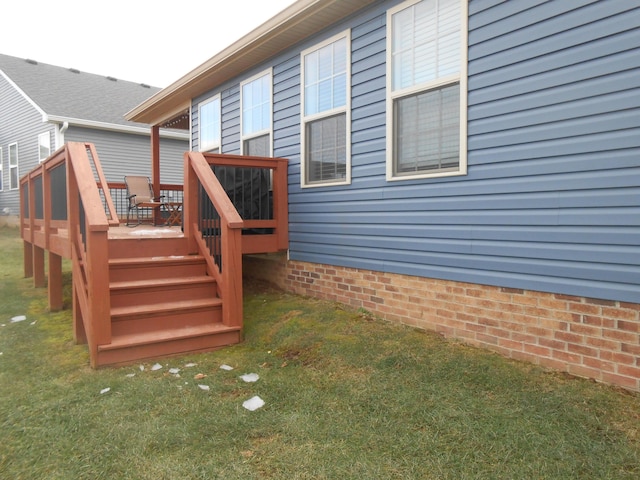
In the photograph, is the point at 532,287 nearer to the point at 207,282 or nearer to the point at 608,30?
the point at 608,30

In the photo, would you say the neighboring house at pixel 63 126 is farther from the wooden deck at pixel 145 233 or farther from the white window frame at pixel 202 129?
the wooden deck at pixel 145 233

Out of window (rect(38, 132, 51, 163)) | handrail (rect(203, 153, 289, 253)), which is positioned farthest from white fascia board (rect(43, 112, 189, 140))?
handrail (rect(203, 153, 289, 253))

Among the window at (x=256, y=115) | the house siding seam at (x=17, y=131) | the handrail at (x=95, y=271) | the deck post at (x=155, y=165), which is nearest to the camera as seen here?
the handrail at (x=95, y=271)

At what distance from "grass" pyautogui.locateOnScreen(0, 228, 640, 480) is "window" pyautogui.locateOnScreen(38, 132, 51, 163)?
11.5 metres

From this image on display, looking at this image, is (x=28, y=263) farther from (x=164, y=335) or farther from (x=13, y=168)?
(x=13, y=168)

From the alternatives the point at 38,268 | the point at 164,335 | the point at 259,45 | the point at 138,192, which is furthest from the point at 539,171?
the point at 138,192

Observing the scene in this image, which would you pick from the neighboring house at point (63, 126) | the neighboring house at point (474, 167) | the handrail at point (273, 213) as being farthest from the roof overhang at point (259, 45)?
the neighboring house at point (63, 126)

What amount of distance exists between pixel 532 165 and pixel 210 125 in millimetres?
5889

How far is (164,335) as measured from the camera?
378cm

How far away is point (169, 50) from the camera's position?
44875mm

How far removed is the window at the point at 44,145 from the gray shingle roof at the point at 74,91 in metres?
0.92

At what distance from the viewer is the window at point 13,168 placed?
49.8 ft

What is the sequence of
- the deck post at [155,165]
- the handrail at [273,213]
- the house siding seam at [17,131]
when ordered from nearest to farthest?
the handrail at [273,213], the deck post at [155,165], the house siding seam at [17,131]

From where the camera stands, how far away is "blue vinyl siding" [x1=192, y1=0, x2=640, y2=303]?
2.79m
